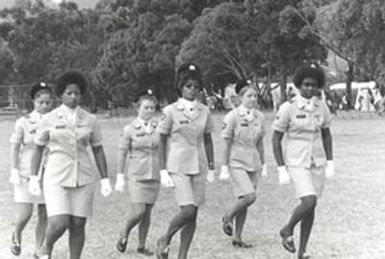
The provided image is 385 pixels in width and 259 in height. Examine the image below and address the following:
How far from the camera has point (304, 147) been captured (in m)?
7.36

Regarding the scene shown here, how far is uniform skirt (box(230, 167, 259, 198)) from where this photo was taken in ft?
27.8

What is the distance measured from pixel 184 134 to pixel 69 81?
1.27 m

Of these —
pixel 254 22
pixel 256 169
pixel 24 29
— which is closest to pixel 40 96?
pixel 256 169

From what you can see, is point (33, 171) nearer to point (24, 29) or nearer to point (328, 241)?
point (328, 241)

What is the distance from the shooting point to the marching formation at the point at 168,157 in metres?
6.40

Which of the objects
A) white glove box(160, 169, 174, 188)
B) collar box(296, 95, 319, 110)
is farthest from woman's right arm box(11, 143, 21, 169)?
collar box(296, 95, 319, 110)

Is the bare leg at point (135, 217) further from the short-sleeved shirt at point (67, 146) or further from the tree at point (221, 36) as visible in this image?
the tree at point (221, 36)

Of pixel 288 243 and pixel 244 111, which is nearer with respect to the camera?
pixel 288 243

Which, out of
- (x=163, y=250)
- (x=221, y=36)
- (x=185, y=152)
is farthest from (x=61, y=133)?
(x=221, y=36)

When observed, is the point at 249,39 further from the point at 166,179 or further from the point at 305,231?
the point at 166,179

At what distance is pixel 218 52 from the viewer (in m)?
50.1

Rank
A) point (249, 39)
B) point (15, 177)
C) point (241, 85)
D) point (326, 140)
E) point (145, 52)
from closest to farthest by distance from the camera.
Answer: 1. point (326, 140)
2. point (15, 177)
3. point (241, 85)
4. point (249, 39)
5. point (145, 52)

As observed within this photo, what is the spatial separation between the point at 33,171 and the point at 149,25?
5089cm

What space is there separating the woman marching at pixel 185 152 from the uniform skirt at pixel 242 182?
3.89 ft
